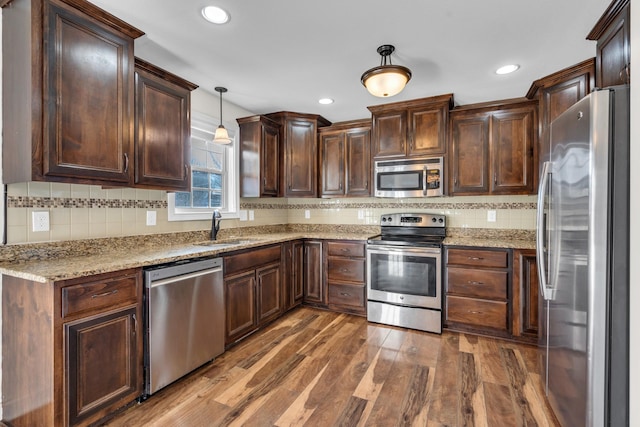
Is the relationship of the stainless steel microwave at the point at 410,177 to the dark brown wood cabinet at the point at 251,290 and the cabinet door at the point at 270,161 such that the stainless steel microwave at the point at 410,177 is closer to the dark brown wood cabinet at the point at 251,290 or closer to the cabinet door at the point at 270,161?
the cabinet door at the point at 270,161

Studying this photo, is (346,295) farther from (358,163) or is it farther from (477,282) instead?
(358,163)

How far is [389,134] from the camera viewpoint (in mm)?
3498

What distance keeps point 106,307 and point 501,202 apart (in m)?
3.75

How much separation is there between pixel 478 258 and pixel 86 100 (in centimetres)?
333

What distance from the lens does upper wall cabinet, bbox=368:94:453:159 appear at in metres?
3.26

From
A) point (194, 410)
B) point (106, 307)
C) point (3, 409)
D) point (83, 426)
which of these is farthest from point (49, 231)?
point (194, 410)

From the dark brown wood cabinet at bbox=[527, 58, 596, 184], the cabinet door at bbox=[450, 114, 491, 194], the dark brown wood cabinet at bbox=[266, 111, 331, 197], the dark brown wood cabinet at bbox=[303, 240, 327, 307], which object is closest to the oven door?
the dark brown wood cabinet at bbox=[303, 240, 327, 307]

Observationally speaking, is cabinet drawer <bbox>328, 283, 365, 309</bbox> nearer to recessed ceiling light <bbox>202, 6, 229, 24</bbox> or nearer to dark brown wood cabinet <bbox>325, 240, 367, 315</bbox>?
dark brown wood cabinet <bbox>325, 240, 367, 315</bbox>

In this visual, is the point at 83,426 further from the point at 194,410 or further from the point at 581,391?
the point at 581,391

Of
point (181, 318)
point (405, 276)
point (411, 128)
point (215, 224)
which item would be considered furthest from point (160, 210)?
point (411, 128)

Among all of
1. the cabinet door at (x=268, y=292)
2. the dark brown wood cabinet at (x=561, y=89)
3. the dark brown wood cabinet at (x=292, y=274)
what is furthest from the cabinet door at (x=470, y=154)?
the cabinet door at (x=268, y=292)

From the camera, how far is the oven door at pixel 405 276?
3061 mm

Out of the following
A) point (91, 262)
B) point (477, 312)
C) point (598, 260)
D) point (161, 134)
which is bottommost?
point (477, 312)

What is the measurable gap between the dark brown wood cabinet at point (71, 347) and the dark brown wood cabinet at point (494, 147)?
10.4 feet
